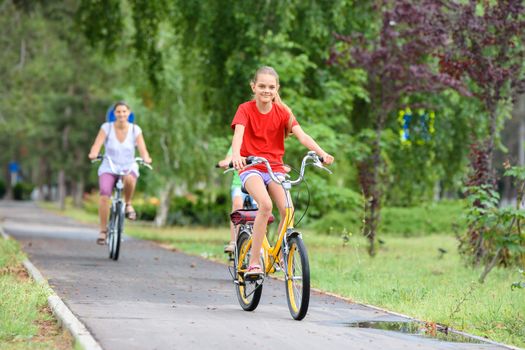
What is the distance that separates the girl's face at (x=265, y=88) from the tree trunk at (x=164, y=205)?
92.0 feet

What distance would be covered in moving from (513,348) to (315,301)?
3.22m

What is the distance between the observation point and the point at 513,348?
7.84 metres

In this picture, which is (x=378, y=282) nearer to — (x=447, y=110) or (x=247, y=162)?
(x=247, y=162)

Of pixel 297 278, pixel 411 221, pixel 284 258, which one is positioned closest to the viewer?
pixel 297 278

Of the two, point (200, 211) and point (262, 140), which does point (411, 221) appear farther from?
point (262, 140)

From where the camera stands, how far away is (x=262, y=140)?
9.28 meters

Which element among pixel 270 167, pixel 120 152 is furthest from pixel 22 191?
pixel 270 167

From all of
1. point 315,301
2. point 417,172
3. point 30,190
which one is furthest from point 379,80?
point 30,190

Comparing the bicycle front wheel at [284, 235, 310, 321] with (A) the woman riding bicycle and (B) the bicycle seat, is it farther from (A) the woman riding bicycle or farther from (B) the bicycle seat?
(A) the woman riding bicycle

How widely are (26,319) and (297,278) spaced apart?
2.16 metres

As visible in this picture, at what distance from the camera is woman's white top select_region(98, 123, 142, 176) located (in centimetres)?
1531

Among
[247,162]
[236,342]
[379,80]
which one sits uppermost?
[379,80]

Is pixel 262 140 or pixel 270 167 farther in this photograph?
pixel 262 140

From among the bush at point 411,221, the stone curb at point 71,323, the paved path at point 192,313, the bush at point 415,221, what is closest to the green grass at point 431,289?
the paved path at point 192,313
